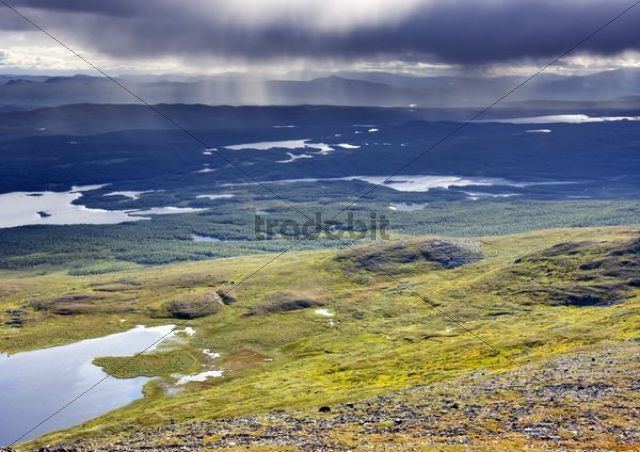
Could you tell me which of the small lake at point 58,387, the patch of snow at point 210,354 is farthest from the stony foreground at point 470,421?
the patch of snow at point 210,354

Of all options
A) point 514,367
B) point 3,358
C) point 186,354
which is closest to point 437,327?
point 186,354

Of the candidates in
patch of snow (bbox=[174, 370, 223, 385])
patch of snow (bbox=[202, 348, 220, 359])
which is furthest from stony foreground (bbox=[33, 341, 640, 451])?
patch of snow (bbox=[202, 348, 220, 359])

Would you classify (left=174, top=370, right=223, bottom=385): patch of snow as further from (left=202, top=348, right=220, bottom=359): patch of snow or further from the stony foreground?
the stony foreground

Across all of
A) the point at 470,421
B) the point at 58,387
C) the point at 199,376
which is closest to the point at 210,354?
the point at 199,376

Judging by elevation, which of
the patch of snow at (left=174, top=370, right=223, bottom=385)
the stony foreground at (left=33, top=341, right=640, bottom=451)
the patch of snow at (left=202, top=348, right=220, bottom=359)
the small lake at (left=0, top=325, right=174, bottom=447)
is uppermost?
the stony foreground at (left=33, top=341, right=640, bottom=451)

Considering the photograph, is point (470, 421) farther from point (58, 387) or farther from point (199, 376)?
point (58, 387)

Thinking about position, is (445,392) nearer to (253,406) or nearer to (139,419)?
(253,406)
